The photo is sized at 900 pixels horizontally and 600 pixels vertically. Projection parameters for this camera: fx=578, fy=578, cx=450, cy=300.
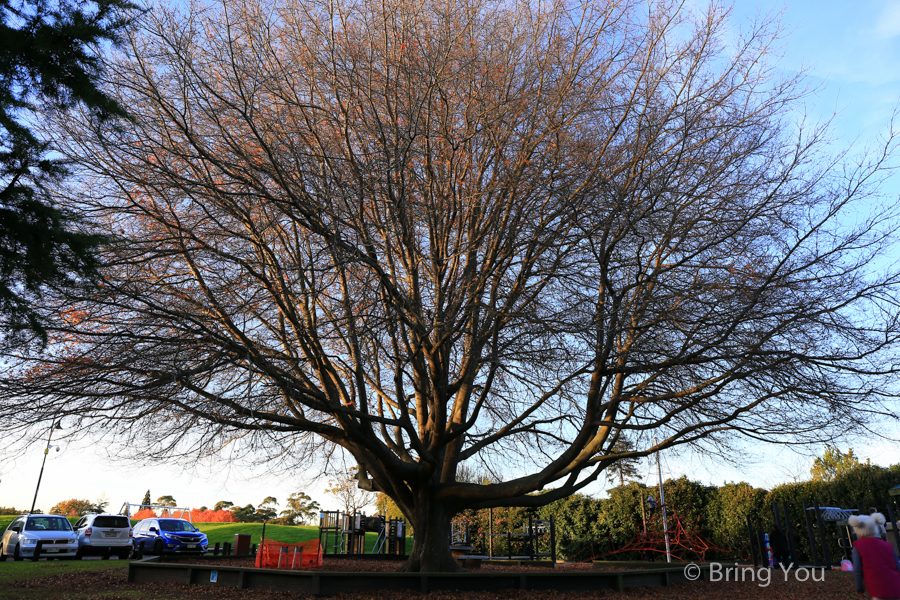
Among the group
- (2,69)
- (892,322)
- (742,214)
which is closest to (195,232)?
(2,69)

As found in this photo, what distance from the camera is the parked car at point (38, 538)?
691 inches

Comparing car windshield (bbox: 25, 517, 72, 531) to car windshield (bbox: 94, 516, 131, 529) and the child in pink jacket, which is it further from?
the child in pink jacket

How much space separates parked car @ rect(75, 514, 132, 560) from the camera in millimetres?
19297

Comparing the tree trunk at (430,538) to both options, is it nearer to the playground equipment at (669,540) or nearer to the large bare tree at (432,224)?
the large bare tree at (432,224)

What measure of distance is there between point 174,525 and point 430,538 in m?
14.8

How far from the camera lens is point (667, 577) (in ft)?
36.4

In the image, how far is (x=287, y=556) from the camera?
44.3ft

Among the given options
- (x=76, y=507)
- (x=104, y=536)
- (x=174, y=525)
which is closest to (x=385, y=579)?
(x=104, y=536)

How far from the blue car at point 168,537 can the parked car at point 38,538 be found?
2730 millimetres

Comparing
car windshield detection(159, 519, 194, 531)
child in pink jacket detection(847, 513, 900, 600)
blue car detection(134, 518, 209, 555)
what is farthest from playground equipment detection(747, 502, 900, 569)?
car windshield detection(159, 519, 194, 531)

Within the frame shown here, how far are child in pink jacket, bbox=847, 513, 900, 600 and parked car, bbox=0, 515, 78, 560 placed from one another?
20618 millimetres
